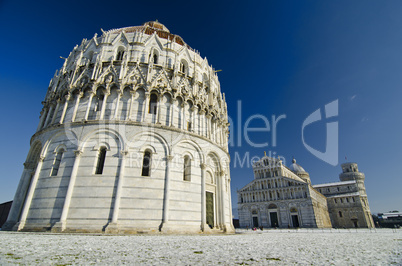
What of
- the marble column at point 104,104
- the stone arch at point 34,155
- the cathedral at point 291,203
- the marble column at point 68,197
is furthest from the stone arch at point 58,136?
the cathedral at point 291,203

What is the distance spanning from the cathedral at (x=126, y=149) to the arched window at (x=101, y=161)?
7 centimetres

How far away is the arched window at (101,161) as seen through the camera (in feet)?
47.5

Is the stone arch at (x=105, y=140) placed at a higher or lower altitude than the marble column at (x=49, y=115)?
lower

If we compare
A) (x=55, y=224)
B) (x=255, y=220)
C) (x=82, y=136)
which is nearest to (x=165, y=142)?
(x=82, y=136)

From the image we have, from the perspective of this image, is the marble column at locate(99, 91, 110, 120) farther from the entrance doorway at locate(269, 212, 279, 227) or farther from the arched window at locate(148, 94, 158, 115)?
the entrance doorway at locate(269, 212, 279, 227)

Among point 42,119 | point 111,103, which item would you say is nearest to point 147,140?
point 111,103

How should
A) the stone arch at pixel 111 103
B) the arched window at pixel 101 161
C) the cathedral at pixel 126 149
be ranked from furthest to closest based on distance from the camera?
the stone arch at pixel 111 103 < the arched window at pixel 101 161 < the cathedral at pixel 126 149

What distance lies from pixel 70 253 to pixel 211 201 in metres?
13.4

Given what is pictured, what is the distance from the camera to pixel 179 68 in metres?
20.0

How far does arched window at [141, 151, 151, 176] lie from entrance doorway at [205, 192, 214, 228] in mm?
5521

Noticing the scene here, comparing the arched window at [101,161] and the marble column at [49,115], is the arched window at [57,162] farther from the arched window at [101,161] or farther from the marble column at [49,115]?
the marble column at [49,115]

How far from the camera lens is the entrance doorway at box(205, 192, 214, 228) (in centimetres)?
1678

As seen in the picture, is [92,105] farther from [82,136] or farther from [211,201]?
[211,201]

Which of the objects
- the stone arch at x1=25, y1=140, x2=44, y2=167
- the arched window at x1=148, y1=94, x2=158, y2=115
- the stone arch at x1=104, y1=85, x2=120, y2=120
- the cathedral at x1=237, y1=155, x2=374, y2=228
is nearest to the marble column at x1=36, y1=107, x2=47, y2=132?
the stone arch at x1=25, y1=140, x2=44, y2=167
